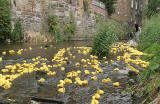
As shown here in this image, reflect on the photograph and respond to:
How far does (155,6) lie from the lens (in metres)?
30.9

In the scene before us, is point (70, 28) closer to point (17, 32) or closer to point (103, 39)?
point (17, 32)

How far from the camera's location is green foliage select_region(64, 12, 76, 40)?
47.3ft

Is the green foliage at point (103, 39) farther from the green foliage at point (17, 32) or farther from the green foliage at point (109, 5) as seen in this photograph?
the green foliage at point (109, 5)

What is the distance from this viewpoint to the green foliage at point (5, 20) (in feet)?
33.8

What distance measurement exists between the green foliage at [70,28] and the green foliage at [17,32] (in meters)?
3.85

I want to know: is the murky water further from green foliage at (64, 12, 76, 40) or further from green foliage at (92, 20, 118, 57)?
green foliage at (64, 12, 76, 40)

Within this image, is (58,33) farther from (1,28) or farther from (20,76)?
(20,76)

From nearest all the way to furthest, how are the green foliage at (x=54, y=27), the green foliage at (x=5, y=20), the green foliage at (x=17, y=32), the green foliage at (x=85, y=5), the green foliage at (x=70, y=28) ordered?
1. the green foliage at (x=5, y=20)
2. the green foliage at (x=17, y=32)
3. the green foliage at (x=54, y=27)
4. the green foliage at (x=70, y=28)
5. the green foliage at (x=85, y=5)

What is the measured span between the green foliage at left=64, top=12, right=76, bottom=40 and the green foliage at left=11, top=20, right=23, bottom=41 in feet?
12.6

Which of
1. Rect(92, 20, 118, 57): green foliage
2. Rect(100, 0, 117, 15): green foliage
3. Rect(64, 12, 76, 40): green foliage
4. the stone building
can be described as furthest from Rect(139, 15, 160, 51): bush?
Rect(100, 0, 117, 15): green foliage

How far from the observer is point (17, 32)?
11203 millimetres

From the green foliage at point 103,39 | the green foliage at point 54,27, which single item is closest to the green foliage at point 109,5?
the green foliage at point 54,27

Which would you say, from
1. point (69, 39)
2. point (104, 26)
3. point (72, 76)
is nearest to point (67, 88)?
point (72, 76)

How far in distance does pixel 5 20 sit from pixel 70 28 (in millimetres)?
5367
